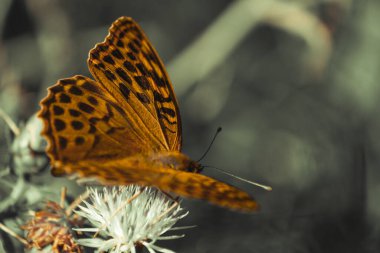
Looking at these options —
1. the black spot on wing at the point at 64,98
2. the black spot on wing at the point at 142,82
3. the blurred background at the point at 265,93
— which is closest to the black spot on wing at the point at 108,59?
the black spot on wing at the point at 142,82

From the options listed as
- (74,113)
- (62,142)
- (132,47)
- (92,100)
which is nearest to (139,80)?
(132,47)

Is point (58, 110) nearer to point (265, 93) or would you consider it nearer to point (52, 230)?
point (52, 230)

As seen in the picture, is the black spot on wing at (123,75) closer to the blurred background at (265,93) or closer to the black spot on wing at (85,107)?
the black spot on wing at (85,107)

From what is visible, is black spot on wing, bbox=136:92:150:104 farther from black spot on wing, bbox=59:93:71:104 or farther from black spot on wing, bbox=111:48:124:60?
black spot on wing, bbox=59:93:71:104

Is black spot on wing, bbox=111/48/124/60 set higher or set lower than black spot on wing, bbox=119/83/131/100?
higher

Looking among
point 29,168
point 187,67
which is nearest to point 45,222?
point 29,168

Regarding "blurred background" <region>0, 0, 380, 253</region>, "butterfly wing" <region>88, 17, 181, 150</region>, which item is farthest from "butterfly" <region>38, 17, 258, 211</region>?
"blurred background" <region>0, 0, 380, 253</region>
